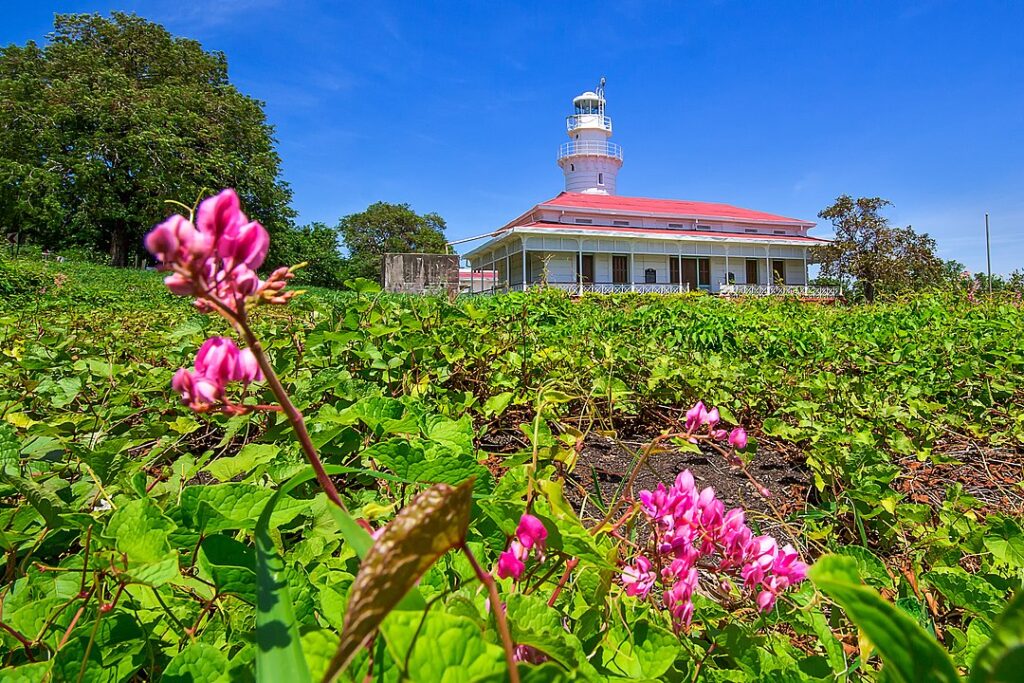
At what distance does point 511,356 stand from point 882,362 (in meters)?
2.05

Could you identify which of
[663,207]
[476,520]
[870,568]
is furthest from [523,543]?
[663,207]

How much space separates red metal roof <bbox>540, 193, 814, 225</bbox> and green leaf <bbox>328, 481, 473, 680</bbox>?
29.5 meters

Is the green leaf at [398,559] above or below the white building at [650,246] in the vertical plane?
below

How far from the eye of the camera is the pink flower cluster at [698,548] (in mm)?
606

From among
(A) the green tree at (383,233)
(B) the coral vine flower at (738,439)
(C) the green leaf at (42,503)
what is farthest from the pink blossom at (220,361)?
(A) the green tree at (383,233)

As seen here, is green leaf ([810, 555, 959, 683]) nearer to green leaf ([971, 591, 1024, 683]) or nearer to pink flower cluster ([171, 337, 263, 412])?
green leaf ([971, 591, 1024, 683])

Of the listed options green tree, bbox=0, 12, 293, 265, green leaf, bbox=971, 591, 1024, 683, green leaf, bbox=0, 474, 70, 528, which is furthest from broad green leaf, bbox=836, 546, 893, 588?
green tree, bbox=0, 12, 293, 265

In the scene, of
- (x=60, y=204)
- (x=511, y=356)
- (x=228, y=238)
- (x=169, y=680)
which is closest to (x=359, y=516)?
(x=169, y=680)

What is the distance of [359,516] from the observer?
0.57m

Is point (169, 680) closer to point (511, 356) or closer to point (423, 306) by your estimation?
point (511, 356)

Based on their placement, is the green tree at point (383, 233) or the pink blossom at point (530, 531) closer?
the pink blossom at point (530, 531)

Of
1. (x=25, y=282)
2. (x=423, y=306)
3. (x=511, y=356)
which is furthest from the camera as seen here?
(x=25, y=282)

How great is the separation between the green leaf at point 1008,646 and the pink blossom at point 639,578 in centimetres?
41

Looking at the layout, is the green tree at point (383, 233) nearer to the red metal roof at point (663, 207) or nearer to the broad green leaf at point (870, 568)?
the red metal roof at point (663, 207)
